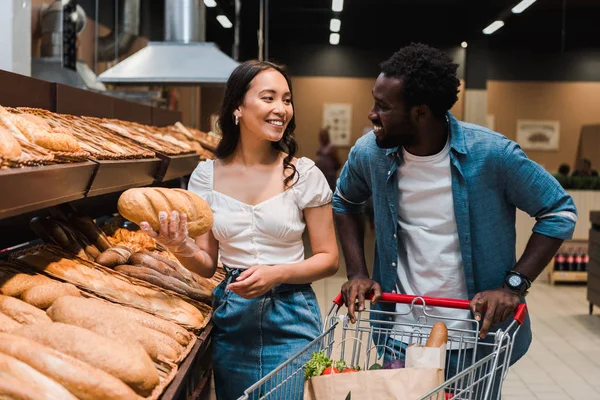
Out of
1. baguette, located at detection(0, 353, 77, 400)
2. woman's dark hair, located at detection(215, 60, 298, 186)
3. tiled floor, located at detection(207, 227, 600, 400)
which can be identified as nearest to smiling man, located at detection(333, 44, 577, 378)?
woman's dark hair, located at detection(215, 60, 298, 186)

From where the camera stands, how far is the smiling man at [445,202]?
2277mm

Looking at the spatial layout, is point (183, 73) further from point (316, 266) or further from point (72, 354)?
point (72, 354)

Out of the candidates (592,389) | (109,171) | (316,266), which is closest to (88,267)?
(109,171)

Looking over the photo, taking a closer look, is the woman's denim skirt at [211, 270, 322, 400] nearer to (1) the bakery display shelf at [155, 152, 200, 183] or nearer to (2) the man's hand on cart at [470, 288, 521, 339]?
(2) the man's hand on cart at [470, 288, 521, 339]

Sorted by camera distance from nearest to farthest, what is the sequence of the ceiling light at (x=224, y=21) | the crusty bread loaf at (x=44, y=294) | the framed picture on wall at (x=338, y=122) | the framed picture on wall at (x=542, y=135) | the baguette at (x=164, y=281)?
the crusty bread loaf at (x=44, y=294) < the baguette at (x=164, y=281) < the framed picture on wall at (x=338, y=122) < the framed picture on wall at (x=542, y=135) < the ceiling light at (x=224, y=21)

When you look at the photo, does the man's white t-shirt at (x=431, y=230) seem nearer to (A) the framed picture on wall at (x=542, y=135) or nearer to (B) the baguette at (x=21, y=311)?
(B) the baguette at (x=21, y=311)

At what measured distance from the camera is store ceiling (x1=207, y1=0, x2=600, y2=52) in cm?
968

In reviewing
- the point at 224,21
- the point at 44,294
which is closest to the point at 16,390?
the point at 44,294

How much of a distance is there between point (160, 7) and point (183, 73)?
17.2ft

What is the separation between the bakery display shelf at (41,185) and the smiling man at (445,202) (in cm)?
87

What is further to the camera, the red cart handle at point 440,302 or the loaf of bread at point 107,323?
the red cart handle at point 440,302

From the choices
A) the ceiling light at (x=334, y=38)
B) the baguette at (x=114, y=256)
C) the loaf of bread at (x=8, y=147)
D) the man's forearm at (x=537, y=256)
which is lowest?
the baguette at (x=114, y=256)

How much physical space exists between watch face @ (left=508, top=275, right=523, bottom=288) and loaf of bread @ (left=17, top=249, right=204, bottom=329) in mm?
1007

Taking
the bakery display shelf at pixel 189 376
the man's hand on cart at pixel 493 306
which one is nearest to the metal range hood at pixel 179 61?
the bakery display shelf at pixel 189 376
